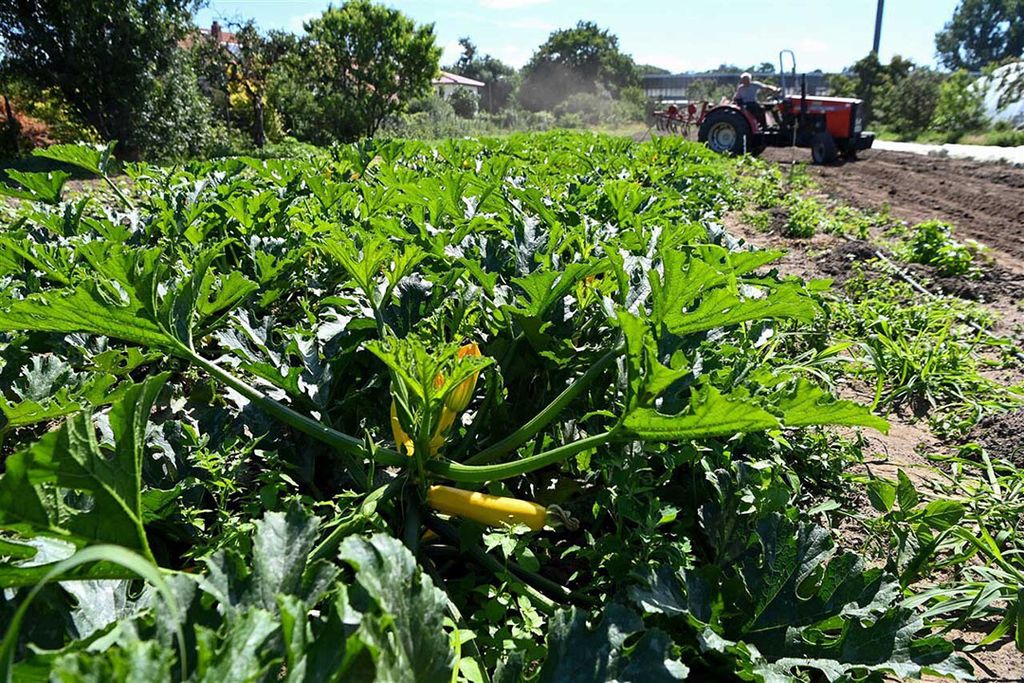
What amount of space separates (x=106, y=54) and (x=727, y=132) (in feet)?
53.8

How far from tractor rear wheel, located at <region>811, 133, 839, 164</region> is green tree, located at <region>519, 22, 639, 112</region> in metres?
69.3

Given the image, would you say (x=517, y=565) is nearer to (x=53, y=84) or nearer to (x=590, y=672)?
(x=590, y=672)

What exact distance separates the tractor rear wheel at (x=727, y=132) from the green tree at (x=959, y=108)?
15298mm

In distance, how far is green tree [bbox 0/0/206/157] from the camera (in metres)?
18.2

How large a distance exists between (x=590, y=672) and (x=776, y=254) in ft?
4.30

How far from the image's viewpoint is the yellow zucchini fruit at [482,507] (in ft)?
5.59

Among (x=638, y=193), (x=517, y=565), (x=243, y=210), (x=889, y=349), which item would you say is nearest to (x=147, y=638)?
(x=517, y=565)

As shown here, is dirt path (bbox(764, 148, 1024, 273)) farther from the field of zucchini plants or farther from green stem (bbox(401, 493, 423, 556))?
green stem (bbox(401, 493, 423, 556))

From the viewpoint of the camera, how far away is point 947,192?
1263 centimetres

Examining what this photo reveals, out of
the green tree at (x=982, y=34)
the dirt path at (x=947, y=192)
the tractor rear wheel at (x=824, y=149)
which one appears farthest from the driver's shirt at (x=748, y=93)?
the green tree at (x=982, y=34)

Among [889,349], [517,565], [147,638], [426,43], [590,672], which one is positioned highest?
[426,43]

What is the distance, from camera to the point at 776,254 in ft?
6.74

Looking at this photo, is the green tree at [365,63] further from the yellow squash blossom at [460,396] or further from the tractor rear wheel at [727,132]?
the yellow squash blossom at [460,396]

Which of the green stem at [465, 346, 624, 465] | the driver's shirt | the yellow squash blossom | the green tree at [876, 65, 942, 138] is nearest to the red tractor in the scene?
the driver's shirt
